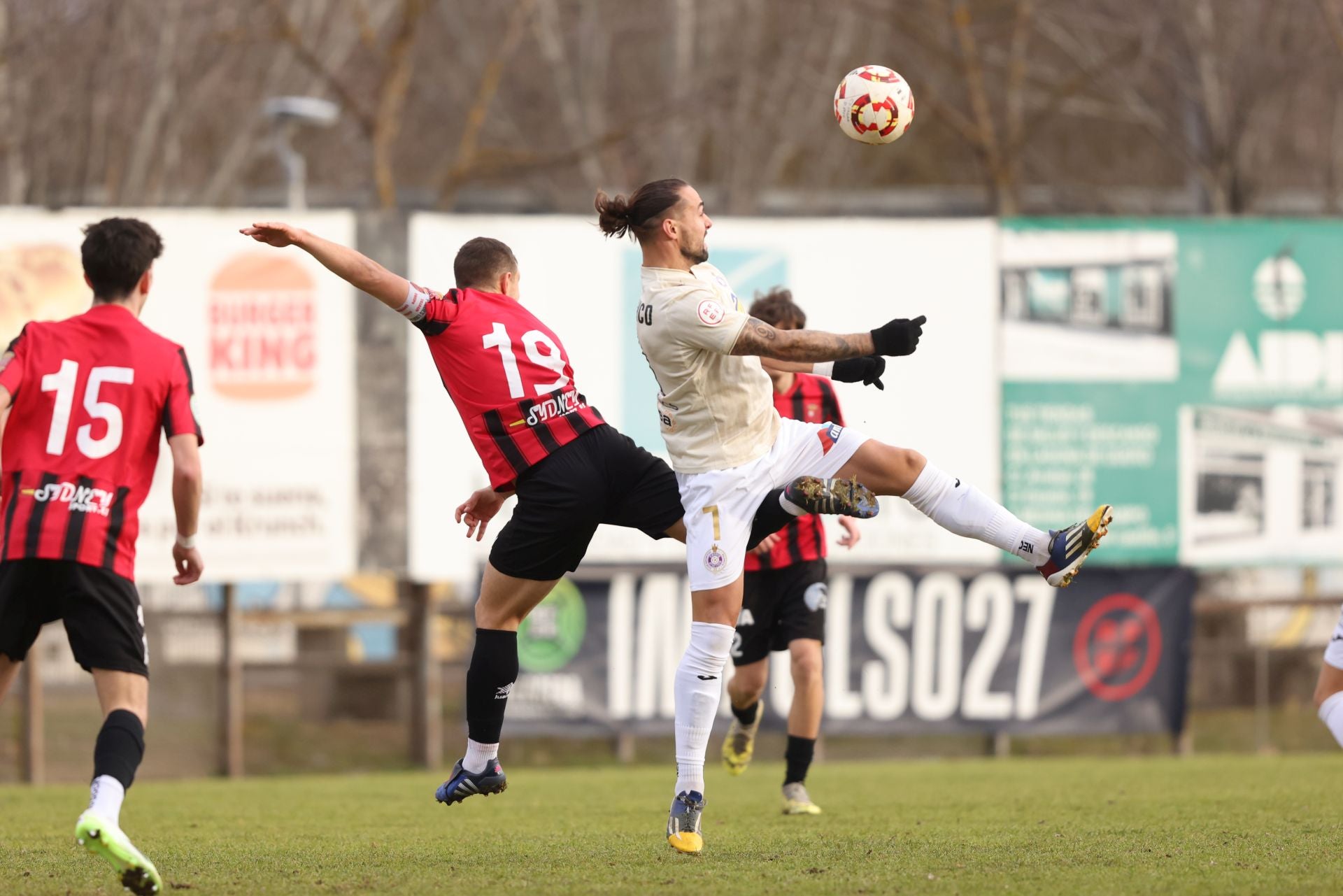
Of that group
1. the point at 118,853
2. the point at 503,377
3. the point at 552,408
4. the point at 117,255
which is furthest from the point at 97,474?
the point at 552,408

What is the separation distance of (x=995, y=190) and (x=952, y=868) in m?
12.5

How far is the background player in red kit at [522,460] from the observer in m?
6.62

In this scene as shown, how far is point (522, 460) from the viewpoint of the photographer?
667 centimetres

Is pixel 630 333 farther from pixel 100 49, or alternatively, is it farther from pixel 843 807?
pixel 100 49

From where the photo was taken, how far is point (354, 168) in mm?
22922

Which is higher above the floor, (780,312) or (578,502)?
(780,312)

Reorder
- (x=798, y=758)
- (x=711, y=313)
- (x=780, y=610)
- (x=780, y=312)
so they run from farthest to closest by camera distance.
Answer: (x=780, y=610) < (x=798, y=758) < (x=780, y=312) < (x=711, y=313)

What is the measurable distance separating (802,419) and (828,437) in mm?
2050

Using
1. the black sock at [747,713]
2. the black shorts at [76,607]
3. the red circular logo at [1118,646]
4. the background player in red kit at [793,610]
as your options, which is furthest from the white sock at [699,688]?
the red circular logo at [1118,646]

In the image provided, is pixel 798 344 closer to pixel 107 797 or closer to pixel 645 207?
pixel 645 207

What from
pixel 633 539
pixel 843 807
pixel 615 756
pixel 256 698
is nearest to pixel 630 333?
pixel 633 539

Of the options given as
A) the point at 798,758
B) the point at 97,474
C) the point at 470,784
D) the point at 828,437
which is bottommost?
the point at 798,758

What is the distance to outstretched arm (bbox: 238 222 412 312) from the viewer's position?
241 inches

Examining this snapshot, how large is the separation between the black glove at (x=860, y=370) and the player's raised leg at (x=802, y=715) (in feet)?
7.25
